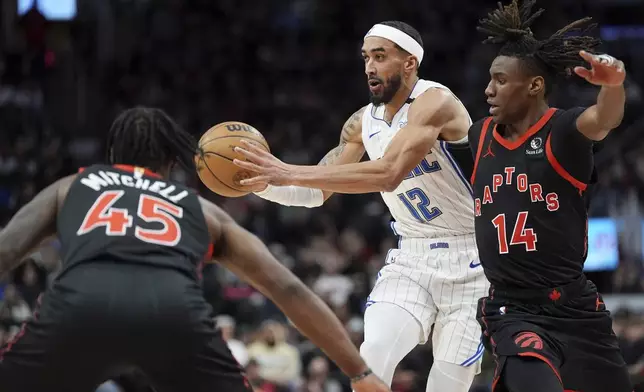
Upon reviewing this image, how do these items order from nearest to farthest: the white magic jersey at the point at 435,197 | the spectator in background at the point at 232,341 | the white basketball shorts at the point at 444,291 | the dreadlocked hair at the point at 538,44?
1. the dreadlocked hair at the point at 538,44
2. the white basketball shorts at the point at 444,291
3. the white magic jersey at the point at 435,197
4. the spectator in background at the point at 232,341

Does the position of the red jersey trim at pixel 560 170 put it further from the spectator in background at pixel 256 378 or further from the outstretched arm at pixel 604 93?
the spectator in background at pixel 256 378

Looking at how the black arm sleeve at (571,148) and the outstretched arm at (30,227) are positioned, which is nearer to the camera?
the outstretched arm at (30,227)

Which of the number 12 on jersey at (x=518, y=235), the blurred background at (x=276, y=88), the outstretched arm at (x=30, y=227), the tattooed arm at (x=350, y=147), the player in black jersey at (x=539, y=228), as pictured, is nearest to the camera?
the outstretched arm at (x=30, y=227)

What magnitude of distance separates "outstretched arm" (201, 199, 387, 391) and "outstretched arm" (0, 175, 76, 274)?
0.62m

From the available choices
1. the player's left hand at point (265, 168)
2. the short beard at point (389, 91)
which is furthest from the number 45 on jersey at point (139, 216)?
the short beard at point (389, 91)

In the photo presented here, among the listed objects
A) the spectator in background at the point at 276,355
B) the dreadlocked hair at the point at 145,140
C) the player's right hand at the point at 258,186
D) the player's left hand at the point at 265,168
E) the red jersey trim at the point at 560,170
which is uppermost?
the dreadlocked hair at the point at 145,140

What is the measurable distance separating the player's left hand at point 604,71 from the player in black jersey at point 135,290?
1.82 metres

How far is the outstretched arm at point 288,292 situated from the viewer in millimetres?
4402

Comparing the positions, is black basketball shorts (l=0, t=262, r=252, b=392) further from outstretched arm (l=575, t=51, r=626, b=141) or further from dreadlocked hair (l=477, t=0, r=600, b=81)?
dreadlocked hair (l=477, t=0, r=600, b=81)

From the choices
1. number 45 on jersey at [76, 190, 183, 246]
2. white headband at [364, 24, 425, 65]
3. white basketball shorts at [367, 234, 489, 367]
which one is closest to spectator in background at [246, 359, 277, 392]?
white basketball shorts at [367, 234, 489, 367]

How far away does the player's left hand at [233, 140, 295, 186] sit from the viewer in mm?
5695

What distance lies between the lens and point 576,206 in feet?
18.5

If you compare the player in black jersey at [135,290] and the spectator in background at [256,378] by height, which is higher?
the player in black jersey at [135,290]

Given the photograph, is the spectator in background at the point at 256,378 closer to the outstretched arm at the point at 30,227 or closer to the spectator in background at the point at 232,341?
the spectator in background at the point at 232,341
